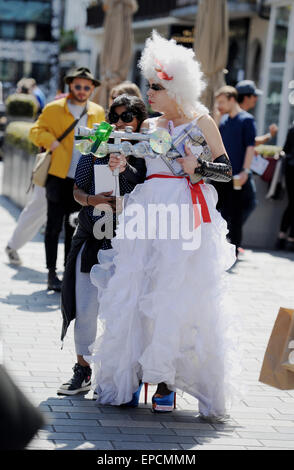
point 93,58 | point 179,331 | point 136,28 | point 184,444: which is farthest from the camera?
point 93,58

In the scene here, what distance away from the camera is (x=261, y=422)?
16.6 ft

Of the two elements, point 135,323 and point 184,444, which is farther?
point 135,323

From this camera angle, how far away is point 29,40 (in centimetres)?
6675

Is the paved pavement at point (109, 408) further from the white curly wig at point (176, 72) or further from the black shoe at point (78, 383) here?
the white curly wig at point (176, 72)

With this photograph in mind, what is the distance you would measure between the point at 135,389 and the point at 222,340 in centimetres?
55

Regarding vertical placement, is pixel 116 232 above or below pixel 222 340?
above

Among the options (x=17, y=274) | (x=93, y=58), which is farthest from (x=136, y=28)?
(x=17, y=274)

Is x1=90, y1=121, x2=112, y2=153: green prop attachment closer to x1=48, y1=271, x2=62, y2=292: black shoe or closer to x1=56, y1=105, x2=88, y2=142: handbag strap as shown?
x1=56, y1=105, x2=88, y2=142: handbag strap

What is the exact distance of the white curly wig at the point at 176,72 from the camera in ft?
16.2

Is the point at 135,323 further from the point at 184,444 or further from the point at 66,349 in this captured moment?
the point at 66,349

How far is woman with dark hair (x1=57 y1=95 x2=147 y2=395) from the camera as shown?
522 centimetres

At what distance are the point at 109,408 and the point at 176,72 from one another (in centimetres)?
187

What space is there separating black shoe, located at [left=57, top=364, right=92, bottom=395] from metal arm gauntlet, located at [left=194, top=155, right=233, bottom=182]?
54.3 inches

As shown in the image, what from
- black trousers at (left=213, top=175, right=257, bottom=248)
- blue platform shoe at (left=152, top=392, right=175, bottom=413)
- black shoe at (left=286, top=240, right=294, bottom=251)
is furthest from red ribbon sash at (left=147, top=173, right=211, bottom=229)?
black shoe at (left=286, top=240, right=294, bottom=251)
